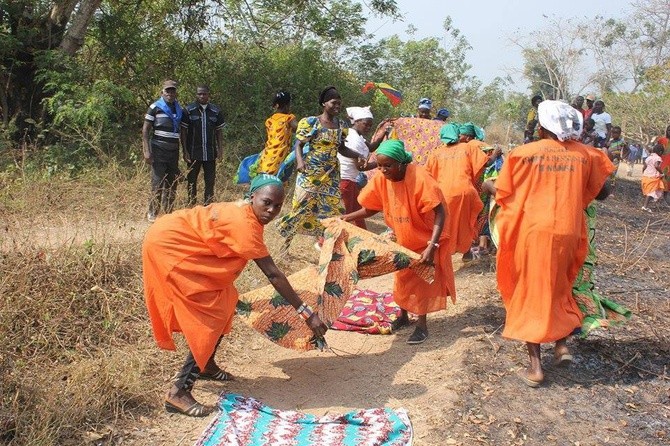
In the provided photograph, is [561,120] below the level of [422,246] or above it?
above

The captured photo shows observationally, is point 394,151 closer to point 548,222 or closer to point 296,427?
point 548,222

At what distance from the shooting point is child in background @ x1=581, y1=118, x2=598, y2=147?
12.1 metres

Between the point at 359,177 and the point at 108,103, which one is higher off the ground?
the point at 108,103

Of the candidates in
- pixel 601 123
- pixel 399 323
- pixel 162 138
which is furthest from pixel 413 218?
pixel 601 123

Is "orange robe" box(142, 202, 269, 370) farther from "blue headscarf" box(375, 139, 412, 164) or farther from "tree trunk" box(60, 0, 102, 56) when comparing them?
"tree trunk" box(60, 0, 102, 56)

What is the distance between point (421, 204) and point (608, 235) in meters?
5.54

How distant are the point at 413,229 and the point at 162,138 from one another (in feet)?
12.9

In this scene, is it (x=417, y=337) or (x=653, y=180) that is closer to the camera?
(x=417, y=337)

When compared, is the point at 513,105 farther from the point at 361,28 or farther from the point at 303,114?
the point at 303,114

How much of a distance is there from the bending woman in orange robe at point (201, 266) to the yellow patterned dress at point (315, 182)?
2620 millimetres

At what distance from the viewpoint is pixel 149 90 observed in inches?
439

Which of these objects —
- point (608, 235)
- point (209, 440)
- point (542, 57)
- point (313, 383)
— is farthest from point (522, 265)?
point (542, 57)

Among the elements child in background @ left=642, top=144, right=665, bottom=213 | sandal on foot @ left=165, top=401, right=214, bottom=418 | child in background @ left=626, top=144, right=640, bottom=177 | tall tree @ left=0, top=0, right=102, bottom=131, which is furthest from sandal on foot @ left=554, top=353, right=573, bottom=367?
child in background @ left=626, top=144, right=640, bottom=177

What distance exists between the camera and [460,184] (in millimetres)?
5844
